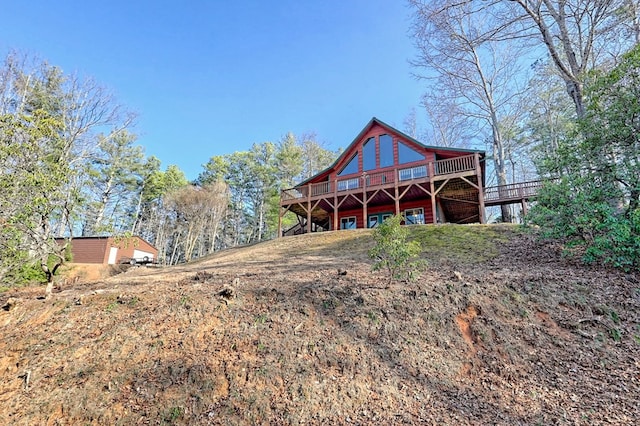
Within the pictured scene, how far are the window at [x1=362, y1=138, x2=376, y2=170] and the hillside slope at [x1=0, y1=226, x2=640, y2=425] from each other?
459 inches

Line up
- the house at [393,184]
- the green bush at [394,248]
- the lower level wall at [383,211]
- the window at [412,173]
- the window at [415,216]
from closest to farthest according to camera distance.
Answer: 1. the green bush at [394,248]
2. the house at [393,184]
3. the window at [412,173]
4. the lower level wall at [383,211]
5. the window at [415,216]

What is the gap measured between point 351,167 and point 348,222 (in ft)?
11.3

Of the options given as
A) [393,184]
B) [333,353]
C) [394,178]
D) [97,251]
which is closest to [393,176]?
[394,178]

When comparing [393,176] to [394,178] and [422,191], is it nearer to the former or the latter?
[394,178]

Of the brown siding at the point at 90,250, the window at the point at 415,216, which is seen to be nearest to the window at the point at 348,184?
the window at the point at 415,216

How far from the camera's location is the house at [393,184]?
13.6 metres

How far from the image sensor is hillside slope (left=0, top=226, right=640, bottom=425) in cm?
301

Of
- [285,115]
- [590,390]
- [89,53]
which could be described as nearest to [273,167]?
[285,115]

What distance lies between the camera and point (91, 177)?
1158cm

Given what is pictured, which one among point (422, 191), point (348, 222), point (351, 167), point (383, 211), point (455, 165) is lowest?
point (348, 222)

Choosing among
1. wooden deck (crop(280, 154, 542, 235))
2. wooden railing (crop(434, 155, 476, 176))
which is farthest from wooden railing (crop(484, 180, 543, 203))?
wooden railing (crop(434, 155, 476, 176))

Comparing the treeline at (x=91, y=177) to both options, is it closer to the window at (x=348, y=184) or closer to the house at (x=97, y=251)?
the house at (x=97, y=251)

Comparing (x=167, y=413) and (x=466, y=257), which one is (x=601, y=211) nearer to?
(x=466, y=257)

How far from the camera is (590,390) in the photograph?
10.8 ft
